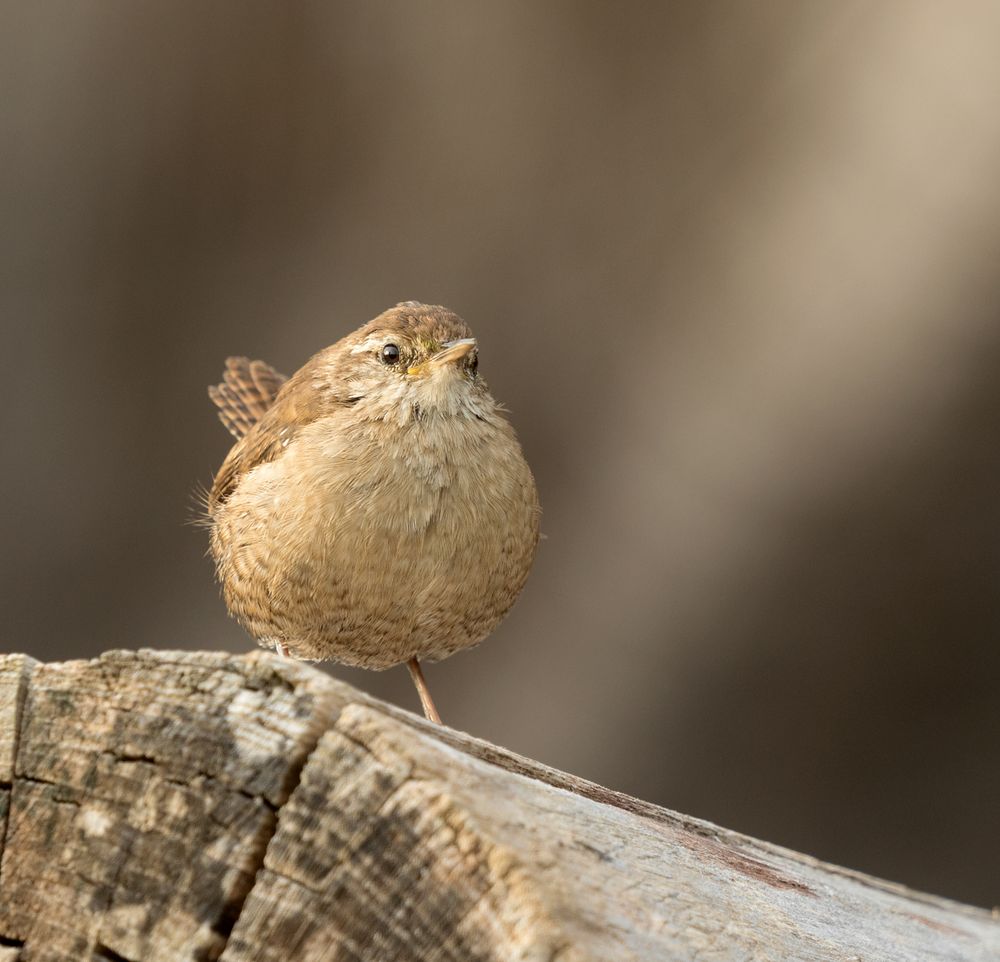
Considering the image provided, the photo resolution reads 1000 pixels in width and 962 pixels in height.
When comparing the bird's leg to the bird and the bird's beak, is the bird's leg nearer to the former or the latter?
the bird

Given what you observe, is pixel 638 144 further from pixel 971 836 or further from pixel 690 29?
pixel 971 836

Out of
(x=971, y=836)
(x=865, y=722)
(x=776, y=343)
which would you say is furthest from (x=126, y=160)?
(x=971, y=836)

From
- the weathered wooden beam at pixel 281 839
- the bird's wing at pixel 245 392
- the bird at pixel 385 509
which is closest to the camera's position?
the weathered wooden beam at pixel 281 839

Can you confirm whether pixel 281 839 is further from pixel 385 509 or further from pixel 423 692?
pixel 423 692

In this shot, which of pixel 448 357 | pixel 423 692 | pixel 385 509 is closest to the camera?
pixel 385 509

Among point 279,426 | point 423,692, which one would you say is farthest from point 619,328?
point 279,426

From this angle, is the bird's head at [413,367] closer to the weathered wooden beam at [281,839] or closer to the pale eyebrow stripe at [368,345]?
the pale eyebrow stripe at [368,345]

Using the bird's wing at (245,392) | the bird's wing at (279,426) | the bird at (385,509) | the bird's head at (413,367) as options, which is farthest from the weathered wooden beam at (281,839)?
the bird's wing at (245,392)
